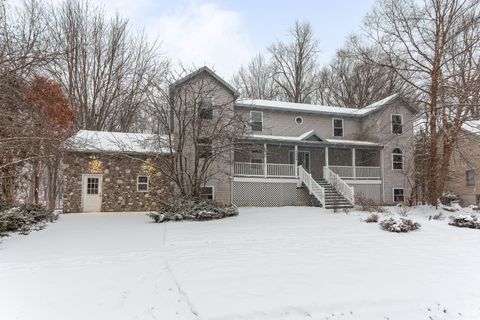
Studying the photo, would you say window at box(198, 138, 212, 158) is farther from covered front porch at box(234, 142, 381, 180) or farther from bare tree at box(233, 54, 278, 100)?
bare tree at box(233, 54, 278, 100)

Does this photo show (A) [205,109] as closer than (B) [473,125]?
Yes

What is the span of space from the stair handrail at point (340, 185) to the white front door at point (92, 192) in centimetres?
1268

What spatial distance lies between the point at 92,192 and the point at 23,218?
604 cm

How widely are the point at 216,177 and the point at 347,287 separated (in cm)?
1265

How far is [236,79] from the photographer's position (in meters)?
34.4

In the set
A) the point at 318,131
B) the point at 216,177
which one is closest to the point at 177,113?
the point at 216,177

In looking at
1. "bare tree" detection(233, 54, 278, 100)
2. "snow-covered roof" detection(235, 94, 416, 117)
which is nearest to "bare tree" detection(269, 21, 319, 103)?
"bare tree" detection(233, 54, 278, 100)

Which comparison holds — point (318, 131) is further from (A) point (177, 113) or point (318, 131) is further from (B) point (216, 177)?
(A) point (177, 113)

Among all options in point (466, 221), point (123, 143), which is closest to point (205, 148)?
point (123, 143)

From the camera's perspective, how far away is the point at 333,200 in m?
16.8

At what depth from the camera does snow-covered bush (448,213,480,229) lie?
11312mm

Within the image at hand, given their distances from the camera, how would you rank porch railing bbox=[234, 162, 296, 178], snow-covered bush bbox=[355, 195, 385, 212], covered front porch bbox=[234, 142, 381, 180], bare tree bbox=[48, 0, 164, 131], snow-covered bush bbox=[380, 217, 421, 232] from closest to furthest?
snow-covered bush bbox=[380, 217, 421, 232]
snow-covered bush bbox=[355, 195, 385, 212]
porch railing bbox=[234, 162, 296, 178]
covered front porch bbox=[234, 142, 381, 180]
bare tree bbox=[48, 0, 164, 131]

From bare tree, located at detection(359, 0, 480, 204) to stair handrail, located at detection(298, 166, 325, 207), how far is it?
5128 mm

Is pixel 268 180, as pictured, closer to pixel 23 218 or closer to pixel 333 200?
pixel 333 200
